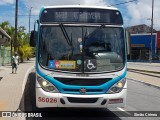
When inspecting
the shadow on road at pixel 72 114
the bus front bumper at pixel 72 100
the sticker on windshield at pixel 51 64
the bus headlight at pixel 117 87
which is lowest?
the shadow on road at pixel 72 114

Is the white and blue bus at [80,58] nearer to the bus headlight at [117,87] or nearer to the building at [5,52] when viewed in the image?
the bus headlight at [117,87]

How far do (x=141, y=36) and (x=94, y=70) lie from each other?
6733 cm

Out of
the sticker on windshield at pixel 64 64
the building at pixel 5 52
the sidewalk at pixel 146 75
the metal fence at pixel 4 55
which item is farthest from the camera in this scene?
the metal fence at pixel 4 55

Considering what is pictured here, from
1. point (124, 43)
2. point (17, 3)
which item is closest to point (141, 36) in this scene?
point (17, 3)

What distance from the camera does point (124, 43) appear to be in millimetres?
9352

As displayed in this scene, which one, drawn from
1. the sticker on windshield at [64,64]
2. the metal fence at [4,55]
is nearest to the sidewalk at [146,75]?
the sticker on windshield at [64,64]

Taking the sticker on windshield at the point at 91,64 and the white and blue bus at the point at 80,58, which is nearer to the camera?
the white and blue bus at the point at 80,58

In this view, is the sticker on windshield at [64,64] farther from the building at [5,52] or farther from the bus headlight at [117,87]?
the building at [5,52]

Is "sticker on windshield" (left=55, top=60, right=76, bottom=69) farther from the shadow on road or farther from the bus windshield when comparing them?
the shadow on road

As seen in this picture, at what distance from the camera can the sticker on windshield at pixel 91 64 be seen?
8.88 meters

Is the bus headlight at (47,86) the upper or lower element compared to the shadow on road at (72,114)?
upper

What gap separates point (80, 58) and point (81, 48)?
277mm

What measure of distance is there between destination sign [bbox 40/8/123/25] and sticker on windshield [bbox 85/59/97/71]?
1077 mm

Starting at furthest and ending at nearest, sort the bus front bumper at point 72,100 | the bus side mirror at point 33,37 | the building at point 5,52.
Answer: the building at point 5,52 < the bus side mirror at point 33,37 < the bus front bumper at point 72,100
